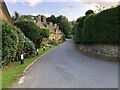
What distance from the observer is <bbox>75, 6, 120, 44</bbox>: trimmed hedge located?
940 inches

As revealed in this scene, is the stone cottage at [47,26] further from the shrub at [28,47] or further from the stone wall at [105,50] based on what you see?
the stone wall at [105,50]

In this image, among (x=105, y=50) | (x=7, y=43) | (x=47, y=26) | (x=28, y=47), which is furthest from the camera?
(x=47, y=26)

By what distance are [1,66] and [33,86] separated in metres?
8.45

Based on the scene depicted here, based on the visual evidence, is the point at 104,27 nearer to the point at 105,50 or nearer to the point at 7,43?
the point at 105,50

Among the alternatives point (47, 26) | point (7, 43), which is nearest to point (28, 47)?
point (7, 43)

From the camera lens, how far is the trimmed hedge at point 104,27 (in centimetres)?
2388

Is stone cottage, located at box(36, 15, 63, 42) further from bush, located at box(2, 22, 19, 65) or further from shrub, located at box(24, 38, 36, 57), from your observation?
bush, located at box(2, 22, 19, 65)

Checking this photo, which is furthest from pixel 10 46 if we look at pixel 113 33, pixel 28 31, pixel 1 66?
pixel 28 31

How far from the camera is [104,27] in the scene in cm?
2614

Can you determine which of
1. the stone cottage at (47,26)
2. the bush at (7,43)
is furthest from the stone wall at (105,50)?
the stone cottage at (47,26)

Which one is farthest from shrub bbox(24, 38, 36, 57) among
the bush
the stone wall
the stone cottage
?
the stone cottage

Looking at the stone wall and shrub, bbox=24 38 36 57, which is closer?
the stone wall

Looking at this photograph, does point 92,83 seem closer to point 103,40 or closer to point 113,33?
point 113,33

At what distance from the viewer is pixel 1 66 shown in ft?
64.7
